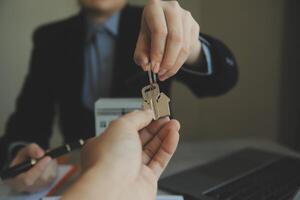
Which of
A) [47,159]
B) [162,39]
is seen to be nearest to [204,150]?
[47,159]

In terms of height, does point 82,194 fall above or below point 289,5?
below

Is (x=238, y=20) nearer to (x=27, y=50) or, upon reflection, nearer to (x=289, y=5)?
(x=289, y=5)

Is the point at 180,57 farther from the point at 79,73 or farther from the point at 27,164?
the point at 79,73

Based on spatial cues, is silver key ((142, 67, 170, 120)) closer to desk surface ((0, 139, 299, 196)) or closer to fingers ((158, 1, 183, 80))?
fingers ((158, 1, 183, 80))

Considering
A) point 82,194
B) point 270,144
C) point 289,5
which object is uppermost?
point 289,5

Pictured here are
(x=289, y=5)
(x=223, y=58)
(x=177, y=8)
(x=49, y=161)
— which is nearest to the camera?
(x=177, y=8)

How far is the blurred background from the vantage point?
1299mm

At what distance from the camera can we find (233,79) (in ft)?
3.21

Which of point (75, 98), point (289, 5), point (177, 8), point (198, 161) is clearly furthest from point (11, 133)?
point (289, 5)

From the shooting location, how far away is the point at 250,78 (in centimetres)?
138

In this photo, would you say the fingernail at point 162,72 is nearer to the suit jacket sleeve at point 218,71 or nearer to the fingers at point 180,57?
the fingers at point 180,57

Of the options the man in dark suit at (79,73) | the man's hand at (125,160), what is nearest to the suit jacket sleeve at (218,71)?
the man in dark suit at (79,73)

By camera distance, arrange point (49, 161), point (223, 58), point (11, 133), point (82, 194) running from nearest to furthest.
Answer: point (82, 194) → point (49, 161) → point (223, 58) → point (11, 133)

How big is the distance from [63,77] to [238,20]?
0.64 meters
